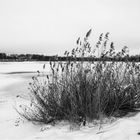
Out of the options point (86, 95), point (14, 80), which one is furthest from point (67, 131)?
point (14, 80)

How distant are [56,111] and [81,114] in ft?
1.19

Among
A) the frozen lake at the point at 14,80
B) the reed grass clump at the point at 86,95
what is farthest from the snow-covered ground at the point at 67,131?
the frozen lake at the point at 14,80

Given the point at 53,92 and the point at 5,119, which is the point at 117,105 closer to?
the point at 53,92

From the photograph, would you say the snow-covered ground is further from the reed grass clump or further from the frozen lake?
the frozen lake

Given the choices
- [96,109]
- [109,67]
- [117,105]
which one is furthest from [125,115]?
[109,67]

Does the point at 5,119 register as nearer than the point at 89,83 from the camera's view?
No

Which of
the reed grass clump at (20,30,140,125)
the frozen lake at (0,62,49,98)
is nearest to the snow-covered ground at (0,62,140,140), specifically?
the reed grass clump at (20,30,140,125)

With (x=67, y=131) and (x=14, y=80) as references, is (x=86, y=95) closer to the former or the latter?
(x=67, y=131)

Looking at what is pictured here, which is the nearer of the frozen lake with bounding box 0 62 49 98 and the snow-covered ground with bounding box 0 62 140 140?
the snow-covered ground with bounding box 0 62 140 140

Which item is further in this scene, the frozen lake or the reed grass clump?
the frozen lake

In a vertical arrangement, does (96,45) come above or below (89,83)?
above

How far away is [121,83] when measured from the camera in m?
3.83

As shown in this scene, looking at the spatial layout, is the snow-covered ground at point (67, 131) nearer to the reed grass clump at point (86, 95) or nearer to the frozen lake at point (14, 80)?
the reed grass clump at point (86, 95)

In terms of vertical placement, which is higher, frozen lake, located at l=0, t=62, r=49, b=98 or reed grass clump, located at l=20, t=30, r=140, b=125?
reed grass clump, located at l=20, t=30, r=140, b=125
